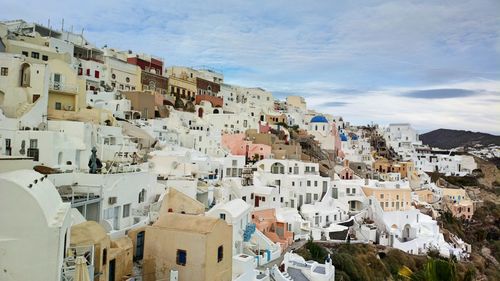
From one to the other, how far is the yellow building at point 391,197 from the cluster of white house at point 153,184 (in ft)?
0.41

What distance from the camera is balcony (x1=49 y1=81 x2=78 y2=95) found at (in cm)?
2945

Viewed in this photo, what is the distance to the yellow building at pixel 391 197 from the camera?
143ft

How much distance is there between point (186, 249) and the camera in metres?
16.2

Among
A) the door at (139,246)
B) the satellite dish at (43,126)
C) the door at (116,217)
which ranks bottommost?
the door at (139,246)

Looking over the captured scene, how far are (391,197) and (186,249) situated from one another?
33.1 meters

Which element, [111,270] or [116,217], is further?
[116,217]

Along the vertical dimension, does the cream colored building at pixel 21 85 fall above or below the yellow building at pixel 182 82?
below

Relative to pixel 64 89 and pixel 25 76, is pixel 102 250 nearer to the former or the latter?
pixel 25 76

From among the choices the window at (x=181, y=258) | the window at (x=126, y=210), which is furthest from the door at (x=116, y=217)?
the window at (x=181, y=258)

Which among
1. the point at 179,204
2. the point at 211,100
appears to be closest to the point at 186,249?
the point at 179,204

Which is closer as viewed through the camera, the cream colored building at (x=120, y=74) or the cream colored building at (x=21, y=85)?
the cream colored building at (x=21, y=85)

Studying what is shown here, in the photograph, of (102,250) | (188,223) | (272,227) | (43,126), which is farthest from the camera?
(272,227)

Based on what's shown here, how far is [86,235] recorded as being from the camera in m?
13.9

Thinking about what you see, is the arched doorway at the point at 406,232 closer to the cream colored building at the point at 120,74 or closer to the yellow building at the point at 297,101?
the cream colored building at the point at 120,74
